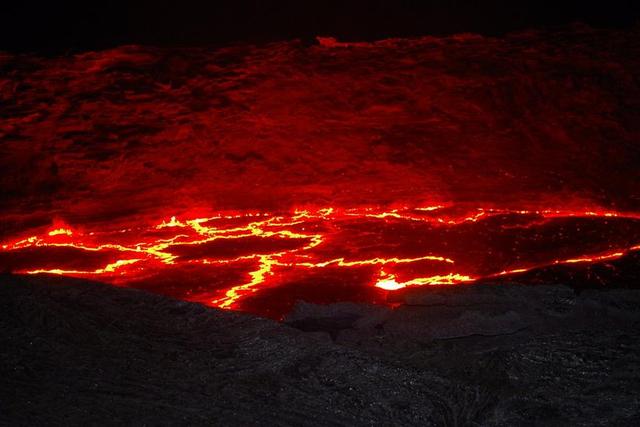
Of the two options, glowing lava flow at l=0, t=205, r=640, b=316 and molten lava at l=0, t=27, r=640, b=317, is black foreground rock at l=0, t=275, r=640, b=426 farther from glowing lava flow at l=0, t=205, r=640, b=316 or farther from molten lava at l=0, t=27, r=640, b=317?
molten lava at l=0, t=27, r=640, b=317

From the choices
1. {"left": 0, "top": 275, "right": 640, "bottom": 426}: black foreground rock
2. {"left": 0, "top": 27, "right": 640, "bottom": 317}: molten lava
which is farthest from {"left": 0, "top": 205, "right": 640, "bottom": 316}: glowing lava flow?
{"left": 0, "top": 275, "right": 640, "bottom": 426}: black foreground rock

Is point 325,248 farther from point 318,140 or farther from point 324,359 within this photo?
point 324,359

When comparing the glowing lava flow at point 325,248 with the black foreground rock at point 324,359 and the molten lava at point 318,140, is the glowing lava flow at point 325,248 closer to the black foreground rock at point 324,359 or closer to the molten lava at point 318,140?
the molten lava at point 318,140

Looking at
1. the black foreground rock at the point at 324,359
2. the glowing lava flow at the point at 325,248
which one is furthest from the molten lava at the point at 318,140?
the black foreground rock at the point at 324,359

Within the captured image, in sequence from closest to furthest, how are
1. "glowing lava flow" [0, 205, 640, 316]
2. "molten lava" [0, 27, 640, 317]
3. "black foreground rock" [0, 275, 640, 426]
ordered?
1. "black foreground rock" [0, 275, 640, 426]
2. "glowing lava flow" [0, 205, 640, 316]
3. "molten lava" [0, 27, 640, 317]

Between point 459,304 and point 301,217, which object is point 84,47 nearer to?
point 301,217

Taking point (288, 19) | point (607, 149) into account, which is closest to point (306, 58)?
point (288, 19)
